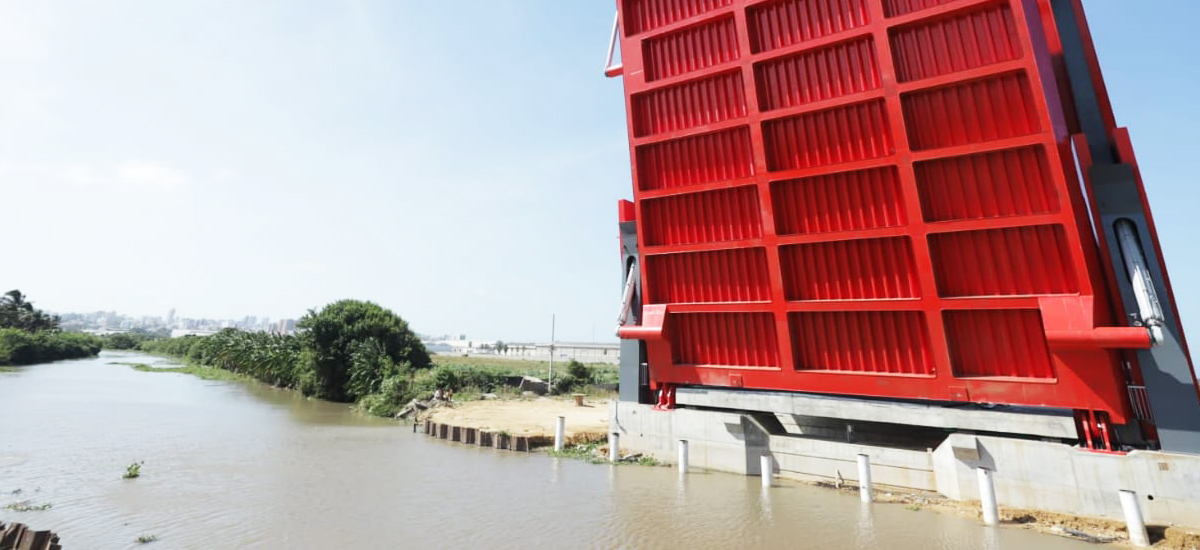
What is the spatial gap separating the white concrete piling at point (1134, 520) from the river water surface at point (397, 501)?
3.24 ft

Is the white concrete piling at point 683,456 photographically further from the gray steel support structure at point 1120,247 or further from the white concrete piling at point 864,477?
the gray steel support structure at point 1120,247

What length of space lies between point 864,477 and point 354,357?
32982mm

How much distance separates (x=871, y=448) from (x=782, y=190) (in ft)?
24.6

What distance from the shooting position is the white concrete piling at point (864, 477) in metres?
12.3

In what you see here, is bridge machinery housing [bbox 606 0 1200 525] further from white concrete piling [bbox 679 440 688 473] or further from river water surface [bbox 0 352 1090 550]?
river water surface [bbox 0 352 1090 550]

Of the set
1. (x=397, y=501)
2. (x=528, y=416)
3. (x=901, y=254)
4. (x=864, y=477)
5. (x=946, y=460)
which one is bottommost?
(x=397, y=501)

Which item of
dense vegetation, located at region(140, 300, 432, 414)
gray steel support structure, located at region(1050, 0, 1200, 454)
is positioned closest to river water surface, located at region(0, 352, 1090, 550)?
gray steel support structure, located at region(1050, 0, 1200, 454)

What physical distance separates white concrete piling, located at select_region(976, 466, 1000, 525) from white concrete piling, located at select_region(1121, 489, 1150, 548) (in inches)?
77.9

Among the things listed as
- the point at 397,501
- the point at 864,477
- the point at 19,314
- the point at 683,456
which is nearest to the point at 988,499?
the point at 864,477

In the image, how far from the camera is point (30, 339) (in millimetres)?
63250

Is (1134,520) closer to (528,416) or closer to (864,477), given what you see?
(864,477)

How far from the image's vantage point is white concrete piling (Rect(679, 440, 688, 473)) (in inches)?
604

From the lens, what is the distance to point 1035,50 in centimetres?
1179

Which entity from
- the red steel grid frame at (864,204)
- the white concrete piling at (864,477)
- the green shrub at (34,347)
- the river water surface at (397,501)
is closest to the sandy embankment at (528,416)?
the river water surface at (397,501)
